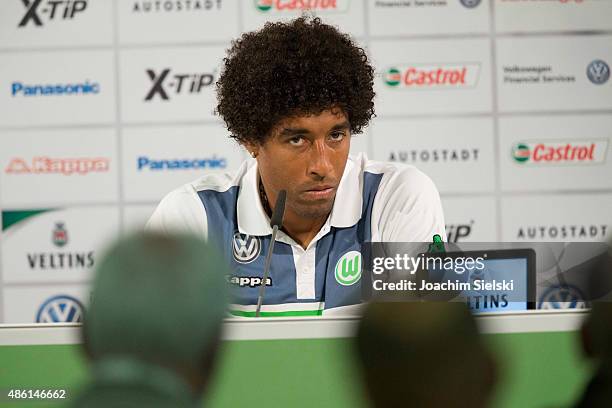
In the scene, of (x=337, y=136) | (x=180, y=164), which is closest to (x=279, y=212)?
(x=337, y=136)

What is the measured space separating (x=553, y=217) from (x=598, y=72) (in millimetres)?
638

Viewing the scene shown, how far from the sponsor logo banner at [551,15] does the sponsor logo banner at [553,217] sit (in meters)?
0.71

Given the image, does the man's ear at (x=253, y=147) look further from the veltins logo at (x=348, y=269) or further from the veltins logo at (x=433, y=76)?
the veltins logo at (x=433, y=76)

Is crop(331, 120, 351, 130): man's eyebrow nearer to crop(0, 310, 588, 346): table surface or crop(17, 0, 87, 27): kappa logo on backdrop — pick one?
crop(0, 310, 588, 346): table surface

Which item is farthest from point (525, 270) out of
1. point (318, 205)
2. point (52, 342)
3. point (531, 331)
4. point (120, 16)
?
point (120, 16)

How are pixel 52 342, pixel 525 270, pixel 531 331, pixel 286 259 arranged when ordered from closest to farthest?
1. pixel 531 331
2. pixel 52 342
3. pixel 525 270
4. pixel 286 259

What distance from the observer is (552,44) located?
131 inches

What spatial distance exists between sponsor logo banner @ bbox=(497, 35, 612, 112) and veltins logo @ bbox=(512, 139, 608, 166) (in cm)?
15

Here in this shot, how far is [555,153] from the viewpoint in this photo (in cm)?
333

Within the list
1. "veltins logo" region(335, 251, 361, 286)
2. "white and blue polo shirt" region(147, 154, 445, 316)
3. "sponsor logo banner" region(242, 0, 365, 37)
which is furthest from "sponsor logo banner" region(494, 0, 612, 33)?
"veltins logo" region(335, 251, 361, 286)

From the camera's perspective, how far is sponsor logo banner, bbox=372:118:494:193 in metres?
3.32

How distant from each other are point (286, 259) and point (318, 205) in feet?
0.45

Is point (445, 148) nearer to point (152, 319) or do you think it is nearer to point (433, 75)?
point (433, 75)

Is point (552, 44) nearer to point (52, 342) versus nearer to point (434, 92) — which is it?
point (434, 92)
